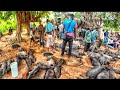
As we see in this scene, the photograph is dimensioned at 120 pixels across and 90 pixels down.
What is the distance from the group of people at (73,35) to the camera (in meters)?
6.77

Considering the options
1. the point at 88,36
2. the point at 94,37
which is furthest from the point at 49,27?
the point at 94,37

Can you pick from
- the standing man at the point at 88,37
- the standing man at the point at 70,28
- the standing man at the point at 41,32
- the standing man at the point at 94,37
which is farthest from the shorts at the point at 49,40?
the standing man at the point at 94,37

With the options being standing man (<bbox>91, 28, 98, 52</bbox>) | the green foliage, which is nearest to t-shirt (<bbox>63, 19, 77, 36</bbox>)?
standing man (<bbox>91, 28, 98, 52</bbox>)

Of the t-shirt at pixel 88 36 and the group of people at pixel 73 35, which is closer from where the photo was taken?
the group of people at pixel 73 35

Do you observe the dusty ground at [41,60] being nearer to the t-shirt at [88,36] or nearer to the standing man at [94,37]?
the standing man at [94,37]

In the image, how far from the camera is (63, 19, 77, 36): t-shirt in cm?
673

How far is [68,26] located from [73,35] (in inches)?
9.9

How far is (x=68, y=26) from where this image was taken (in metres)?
6.76

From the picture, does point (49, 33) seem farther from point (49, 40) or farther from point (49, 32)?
point (49, 40)

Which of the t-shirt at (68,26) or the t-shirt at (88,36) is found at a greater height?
the t-shirt at (68,26)

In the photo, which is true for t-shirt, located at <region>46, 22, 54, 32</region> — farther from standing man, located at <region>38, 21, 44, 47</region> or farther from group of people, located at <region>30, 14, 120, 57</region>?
standing man, located at <region>38, 21, 44, 47</region>

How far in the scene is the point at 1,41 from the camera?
22.0ft

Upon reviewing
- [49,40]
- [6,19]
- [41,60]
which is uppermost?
[6,19]
